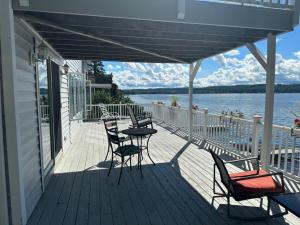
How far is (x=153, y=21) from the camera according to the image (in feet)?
10.8

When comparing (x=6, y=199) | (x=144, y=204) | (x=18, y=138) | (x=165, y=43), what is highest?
(x=165, y=43)

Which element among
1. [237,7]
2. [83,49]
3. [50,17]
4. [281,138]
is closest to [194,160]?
[281,138]

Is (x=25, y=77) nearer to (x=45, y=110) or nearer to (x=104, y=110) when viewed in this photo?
(x=45, y=110)

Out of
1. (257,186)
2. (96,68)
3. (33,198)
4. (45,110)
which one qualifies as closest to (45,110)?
(45,110)

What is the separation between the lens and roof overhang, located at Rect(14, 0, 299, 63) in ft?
9.85

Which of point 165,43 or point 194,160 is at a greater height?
point 165,43

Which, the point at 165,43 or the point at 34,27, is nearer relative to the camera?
the point at 34,27

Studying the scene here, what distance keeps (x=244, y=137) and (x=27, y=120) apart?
419 centimetres

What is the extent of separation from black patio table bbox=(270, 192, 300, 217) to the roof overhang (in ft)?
7.50

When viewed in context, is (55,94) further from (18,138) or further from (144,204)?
(144,204)

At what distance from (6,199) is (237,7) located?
12.4 ft

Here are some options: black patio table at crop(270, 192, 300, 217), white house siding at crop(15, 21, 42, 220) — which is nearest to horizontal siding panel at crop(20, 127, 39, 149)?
white house siding at crop(15, 21, 42, 220)

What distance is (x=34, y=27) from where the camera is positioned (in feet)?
11.8

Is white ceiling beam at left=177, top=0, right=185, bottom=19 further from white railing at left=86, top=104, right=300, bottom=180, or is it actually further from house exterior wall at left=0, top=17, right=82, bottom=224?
white railing at left=86, top=104, right=300, bottom=180
